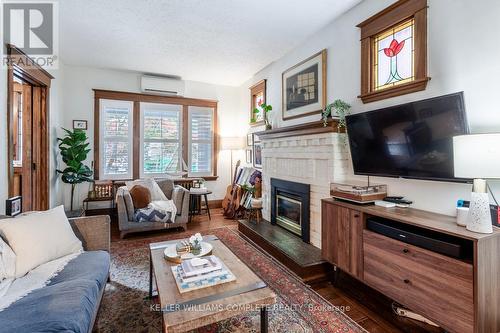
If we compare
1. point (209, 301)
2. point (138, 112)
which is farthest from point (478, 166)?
point (138, 112)

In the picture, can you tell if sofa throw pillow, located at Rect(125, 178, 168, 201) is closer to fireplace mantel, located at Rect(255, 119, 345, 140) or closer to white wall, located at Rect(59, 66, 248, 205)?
white wall, located at Rect(59, 66, 248, 205)

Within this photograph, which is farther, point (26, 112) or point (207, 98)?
point (207, 98)

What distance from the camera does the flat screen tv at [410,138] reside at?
5.52ft

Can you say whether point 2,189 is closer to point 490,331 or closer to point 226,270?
point 226,270

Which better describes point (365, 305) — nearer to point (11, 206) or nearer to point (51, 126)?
point (11, 206)

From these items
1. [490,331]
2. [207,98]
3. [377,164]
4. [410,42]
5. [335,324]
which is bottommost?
[335,324]

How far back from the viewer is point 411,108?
6.22 ft

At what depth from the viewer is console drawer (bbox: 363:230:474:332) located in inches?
54.8

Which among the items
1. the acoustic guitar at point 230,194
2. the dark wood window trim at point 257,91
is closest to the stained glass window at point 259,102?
the dark wood window trim at point 257,91

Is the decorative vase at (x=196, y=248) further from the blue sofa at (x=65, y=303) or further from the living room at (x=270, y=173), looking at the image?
the blue sofa at (x=65, y=303)

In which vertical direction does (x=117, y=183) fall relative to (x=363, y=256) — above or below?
above

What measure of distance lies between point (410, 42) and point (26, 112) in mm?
4594

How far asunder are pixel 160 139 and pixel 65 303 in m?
4.00

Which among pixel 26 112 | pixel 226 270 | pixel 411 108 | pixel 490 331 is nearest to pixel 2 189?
pixel 26 112
